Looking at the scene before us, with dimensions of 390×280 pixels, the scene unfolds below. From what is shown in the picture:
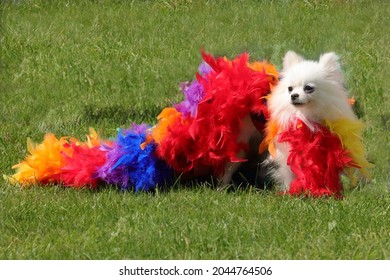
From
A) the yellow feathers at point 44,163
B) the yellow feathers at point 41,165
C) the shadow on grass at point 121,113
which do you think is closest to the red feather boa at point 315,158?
the yellow feathers at point 44,163

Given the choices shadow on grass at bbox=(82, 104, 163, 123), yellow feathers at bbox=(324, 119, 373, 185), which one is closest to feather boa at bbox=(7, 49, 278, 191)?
yellow feathers at bbox=(324, 119, 373, 185)

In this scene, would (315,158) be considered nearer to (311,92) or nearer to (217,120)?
(311,92)

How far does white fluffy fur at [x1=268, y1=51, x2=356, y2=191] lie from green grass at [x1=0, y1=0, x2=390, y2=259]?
1.35 ft

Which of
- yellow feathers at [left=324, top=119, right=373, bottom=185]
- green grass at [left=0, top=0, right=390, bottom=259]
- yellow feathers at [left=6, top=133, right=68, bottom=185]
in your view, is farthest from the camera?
yellow feathers at [left=6, top=133, right=68, bottom=185]

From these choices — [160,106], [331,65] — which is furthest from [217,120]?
[160,106]

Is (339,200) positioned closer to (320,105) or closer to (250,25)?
(320,105)

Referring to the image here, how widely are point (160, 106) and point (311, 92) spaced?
219 cm

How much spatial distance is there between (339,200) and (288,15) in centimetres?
242

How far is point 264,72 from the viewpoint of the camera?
576cm

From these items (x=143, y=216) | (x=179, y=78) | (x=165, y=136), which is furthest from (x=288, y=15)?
(x=143, y=216)

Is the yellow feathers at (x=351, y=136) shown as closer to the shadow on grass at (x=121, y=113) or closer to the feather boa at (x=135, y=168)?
the feather boa at (x=135, y=168)

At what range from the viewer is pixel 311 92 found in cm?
533

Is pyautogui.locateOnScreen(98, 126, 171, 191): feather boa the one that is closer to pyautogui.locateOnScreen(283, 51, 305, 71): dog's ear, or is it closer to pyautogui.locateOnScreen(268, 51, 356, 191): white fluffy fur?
pyautogui.locateOnScreen(268, 51, 356, 191): white fluffy fur

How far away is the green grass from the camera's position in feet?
15.2
